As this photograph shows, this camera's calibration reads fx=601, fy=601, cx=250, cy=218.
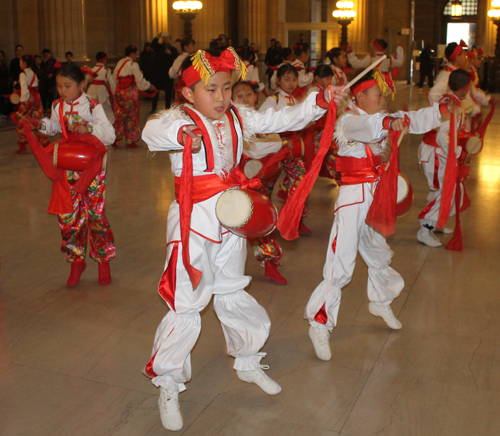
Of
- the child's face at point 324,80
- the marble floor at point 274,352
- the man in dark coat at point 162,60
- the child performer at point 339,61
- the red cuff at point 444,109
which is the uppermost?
the man in dark coat at point 162,60

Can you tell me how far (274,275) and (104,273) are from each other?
3.83ft

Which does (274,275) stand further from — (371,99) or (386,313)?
(371,99)

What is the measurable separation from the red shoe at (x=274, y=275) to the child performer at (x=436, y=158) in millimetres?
1284

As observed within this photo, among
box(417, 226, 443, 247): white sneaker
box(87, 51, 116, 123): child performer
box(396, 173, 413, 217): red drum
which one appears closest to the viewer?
box(396, 173, 413, 217): red drum

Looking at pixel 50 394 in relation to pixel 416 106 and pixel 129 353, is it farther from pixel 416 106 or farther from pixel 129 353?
pixel 416 106

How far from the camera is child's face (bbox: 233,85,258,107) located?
418 centimetres

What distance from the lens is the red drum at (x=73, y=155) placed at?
374cm

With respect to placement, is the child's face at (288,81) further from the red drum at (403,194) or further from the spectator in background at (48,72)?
the spectator in background at (48,72)

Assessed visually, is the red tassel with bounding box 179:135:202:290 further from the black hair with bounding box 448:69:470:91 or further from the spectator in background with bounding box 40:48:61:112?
the spectator in background with bounding box 40:48:61:112

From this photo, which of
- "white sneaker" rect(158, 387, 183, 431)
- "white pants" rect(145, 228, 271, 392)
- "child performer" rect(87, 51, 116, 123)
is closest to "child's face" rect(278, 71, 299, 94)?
"white pants" rect(145, 228, 271, 392)

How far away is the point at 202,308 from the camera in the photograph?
100 inches

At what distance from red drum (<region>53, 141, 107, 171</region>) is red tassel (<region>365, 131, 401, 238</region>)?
184cm

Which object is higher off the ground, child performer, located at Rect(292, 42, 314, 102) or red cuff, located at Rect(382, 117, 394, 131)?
child performer, located at Rect(292, 42, 314, 102)

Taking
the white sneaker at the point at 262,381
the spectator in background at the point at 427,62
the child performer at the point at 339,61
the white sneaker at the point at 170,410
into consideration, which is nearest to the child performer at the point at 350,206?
the white sneaker at the point at 262,381
